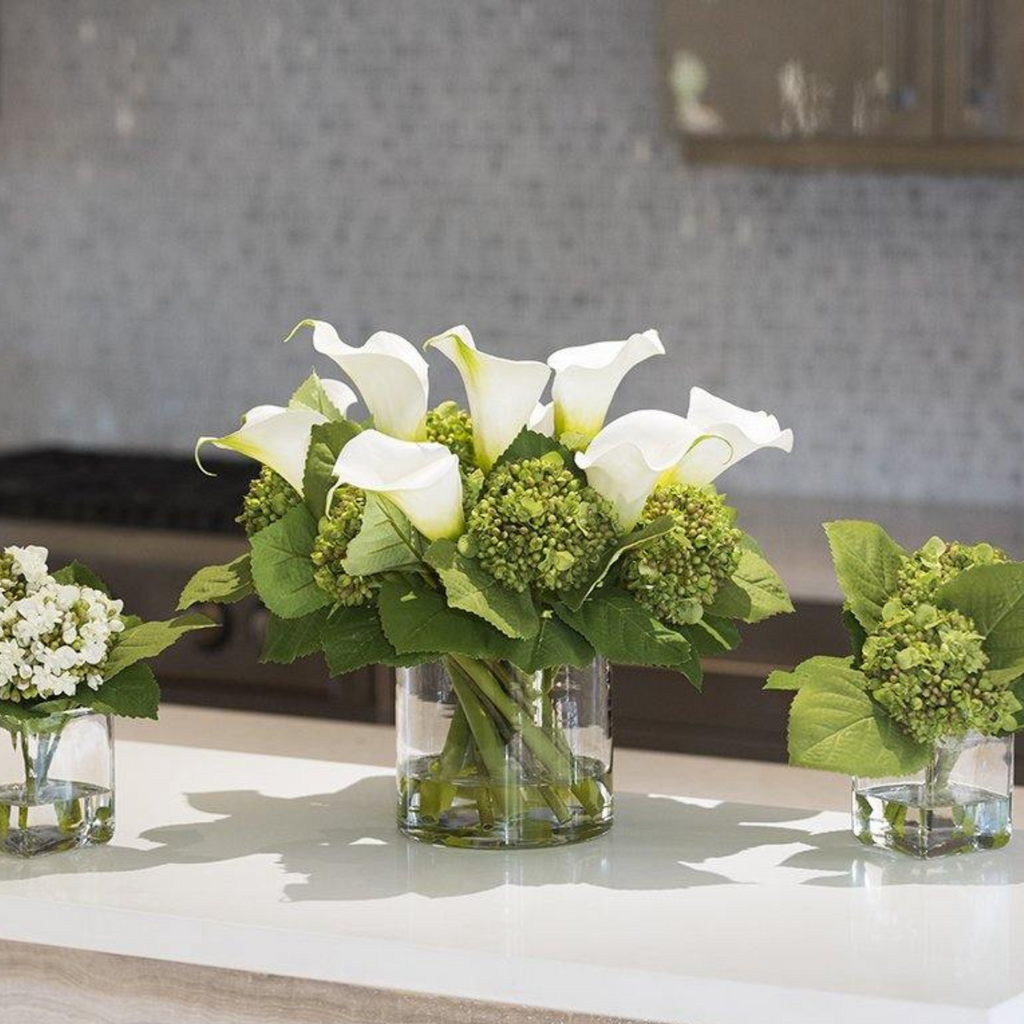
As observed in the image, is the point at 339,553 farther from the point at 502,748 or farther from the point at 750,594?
the point at 750,594

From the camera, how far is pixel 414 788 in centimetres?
161

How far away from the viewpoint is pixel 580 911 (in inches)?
56.7

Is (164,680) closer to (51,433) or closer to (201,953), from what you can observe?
(51,433)

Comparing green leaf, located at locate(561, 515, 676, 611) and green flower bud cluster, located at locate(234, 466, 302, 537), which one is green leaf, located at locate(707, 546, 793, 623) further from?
green flower bud cluster, located at locate(234, 466, 302, 537)

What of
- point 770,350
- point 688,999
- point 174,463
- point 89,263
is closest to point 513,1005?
point 688,999

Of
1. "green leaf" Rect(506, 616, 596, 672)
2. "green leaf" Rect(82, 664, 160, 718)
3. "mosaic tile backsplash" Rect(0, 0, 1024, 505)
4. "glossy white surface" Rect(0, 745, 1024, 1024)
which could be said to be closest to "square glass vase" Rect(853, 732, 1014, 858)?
"glossy white surface" Rect(0, 745, 1024, 1024)

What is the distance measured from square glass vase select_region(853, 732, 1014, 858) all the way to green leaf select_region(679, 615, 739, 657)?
0.15 m

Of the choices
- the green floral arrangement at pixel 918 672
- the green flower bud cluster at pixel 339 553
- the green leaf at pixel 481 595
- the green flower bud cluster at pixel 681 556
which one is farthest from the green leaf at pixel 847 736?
the green flower bud cluster at pixel 339 553

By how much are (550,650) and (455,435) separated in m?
0.19

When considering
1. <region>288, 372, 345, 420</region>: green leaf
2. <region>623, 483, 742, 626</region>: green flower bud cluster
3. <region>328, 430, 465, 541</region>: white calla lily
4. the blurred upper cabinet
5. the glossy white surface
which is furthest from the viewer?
the blurred upper cabinet

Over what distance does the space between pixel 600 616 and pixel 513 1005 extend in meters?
0.29

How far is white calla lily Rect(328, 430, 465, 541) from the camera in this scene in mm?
1422

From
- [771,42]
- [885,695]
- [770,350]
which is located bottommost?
[885,695]

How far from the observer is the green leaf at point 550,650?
1.49 meters
